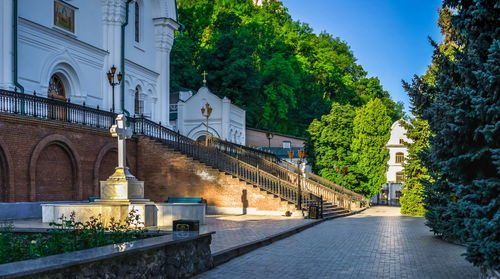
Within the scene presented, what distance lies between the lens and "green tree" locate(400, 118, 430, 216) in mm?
28562

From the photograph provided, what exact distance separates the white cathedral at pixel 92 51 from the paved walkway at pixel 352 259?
13.2 metres

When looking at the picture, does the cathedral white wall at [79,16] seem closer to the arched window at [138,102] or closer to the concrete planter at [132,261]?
the arched window at [138,102]

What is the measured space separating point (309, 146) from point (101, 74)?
2402 centimetres

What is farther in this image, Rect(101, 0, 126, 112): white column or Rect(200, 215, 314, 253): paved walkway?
Rect(101, 0, 126, 112): white column

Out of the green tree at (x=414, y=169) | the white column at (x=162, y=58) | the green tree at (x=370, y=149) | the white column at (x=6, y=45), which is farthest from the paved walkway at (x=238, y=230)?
the green tree at (x=370, y=149)

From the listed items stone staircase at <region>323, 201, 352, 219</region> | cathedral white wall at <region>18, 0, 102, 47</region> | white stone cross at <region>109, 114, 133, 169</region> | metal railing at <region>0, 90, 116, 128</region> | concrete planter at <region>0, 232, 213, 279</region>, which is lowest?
stone staircase at <region>323, 201, 352, 219</region>

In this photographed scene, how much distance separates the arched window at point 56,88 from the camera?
85.6ft

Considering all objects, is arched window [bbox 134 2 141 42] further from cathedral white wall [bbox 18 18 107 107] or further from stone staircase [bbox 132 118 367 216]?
stone staircase [bbox 132 118 367 216]

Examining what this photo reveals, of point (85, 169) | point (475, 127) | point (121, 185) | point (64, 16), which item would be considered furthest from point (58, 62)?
point (475, 127)

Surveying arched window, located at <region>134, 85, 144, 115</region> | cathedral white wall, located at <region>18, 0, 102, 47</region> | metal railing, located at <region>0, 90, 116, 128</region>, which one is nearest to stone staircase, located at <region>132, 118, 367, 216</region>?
metal railing, located at <region>0, 90, 116, 128</region>

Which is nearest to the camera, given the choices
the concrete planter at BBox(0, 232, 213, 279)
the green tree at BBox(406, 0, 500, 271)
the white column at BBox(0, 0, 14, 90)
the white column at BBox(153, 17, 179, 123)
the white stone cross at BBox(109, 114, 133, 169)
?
the concrete planter at BBox(0, 232, 213, 279)

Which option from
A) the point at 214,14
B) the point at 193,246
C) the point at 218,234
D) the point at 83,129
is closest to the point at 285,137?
the point at 214,14

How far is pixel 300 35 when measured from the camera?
71438mm

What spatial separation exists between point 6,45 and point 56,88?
15.7ft
